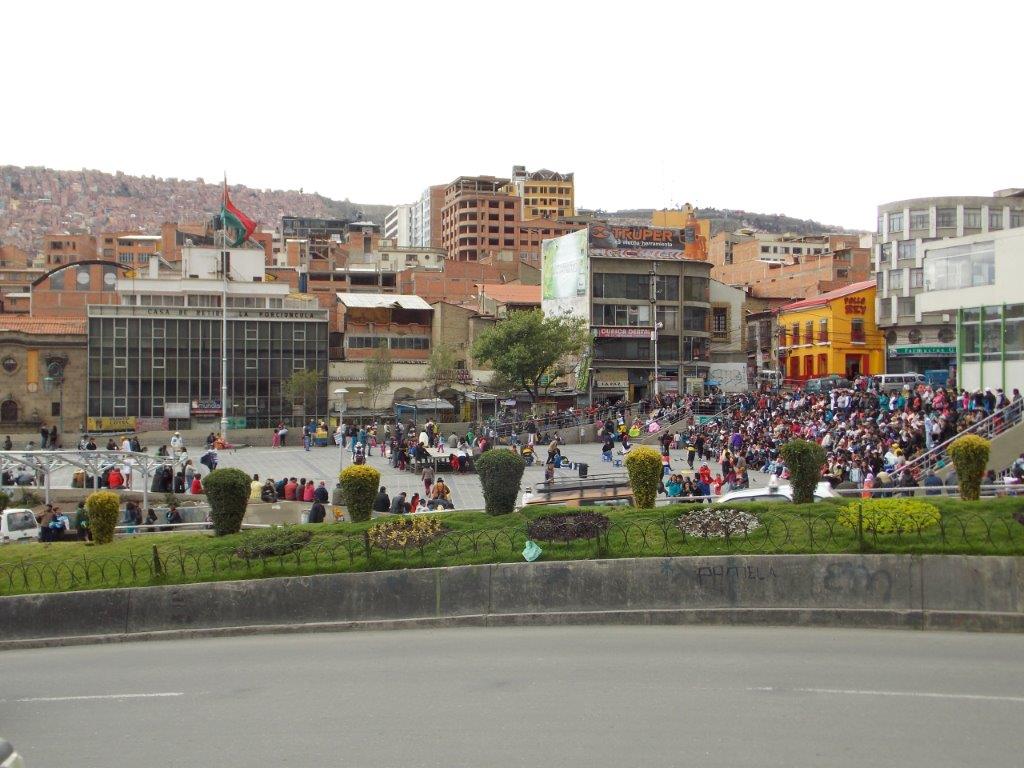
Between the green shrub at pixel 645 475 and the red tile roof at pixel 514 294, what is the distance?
5472cm

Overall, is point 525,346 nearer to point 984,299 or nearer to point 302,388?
point 302,388

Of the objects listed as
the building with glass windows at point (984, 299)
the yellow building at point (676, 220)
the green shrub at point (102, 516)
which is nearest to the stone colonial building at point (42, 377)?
the green shrub at point (102, 516)

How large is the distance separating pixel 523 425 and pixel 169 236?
6792 cm

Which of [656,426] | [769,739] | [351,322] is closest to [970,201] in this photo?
[656,426]

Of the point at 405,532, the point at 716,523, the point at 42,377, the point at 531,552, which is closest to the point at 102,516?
the point at 405,532

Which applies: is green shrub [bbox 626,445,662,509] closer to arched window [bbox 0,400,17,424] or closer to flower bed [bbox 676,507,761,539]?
flower bed [bbox 676,507,761,539]

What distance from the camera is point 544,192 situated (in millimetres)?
157875

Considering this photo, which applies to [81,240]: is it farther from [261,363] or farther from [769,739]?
[769,739]

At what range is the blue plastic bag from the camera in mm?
15430

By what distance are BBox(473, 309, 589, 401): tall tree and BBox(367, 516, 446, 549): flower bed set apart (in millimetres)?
38892

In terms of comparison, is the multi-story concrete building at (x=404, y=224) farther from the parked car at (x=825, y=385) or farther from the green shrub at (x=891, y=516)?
the green shrub at (x=891, y=516)

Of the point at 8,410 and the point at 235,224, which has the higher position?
the point at 235,224

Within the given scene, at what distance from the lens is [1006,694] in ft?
32.4

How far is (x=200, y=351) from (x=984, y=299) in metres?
44.2
